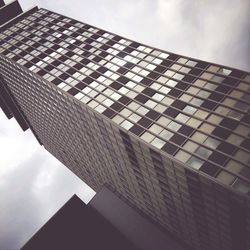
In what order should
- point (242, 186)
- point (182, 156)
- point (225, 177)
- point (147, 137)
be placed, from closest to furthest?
point (242, 186), point (225, 177), point (182, 156), point (147, 137)

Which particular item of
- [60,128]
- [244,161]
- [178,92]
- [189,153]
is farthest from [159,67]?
[60,128]

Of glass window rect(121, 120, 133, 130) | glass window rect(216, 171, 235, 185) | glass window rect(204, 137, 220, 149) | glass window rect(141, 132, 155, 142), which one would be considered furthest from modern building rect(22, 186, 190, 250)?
glass window rect(121, 120, 133, 130)

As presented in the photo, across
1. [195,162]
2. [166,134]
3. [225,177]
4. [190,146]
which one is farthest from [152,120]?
[225,177]

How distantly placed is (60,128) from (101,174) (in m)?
11.9

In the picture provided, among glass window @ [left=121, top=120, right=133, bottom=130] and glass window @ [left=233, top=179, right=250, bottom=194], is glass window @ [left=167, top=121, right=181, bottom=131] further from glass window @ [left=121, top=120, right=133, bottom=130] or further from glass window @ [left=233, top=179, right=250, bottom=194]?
glass window @ [left=233, top=179, right=250, bottom=194]

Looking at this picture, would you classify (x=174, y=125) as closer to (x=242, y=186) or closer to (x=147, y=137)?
(x=147, y=137)

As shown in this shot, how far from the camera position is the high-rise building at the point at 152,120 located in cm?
3231

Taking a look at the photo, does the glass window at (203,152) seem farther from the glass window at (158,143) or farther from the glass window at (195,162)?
the glass window at (158,143)

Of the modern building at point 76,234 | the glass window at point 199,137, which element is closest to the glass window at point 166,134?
the glass window at point 199,137

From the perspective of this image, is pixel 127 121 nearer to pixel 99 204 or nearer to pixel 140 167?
pixel 140 167

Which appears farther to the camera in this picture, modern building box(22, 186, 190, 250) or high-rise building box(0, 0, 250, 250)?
high-rise building box(0, 0, 250, 250)

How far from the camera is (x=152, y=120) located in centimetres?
3912

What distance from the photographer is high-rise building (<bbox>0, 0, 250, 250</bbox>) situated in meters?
32.3

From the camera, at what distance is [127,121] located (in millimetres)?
39844
